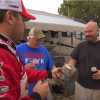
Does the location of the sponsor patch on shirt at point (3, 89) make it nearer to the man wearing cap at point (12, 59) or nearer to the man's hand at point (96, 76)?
the man wearing cap at point (12, 59)

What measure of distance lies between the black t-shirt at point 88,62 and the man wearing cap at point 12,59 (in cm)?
156

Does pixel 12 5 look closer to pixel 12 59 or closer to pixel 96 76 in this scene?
pixel 12 59

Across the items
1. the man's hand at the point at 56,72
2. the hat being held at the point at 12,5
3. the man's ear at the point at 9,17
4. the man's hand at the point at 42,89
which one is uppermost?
the hat being held at the point at 12,5

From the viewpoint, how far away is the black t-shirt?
242cm

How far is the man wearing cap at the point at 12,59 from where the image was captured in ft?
2.56

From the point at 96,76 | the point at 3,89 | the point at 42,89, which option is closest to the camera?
the point at 3,89

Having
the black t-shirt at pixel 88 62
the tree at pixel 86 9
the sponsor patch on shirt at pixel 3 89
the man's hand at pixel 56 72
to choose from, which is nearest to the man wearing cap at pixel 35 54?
the man's hand at pixel 56 72

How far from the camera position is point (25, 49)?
2.41 metres

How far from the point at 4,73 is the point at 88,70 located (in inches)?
81.0

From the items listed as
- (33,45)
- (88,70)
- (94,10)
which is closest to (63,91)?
(88,70)

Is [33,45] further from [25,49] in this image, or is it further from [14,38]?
[14,38]

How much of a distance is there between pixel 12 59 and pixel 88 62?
1968 millimetres

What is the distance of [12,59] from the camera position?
86 cm

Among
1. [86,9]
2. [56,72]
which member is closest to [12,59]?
[56,72]
